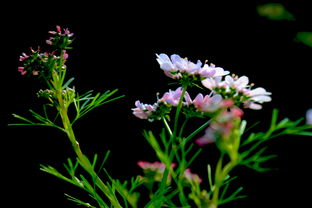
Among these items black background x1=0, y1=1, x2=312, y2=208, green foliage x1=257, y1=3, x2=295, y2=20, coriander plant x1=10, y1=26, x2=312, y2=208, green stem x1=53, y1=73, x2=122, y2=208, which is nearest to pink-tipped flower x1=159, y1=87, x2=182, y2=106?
coriander plant x1=10, y1=26, x2=312, y2=208

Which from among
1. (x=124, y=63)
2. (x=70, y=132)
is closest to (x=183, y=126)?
(x=70, y=132)

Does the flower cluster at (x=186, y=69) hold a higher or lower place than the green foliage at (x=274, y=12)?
higher

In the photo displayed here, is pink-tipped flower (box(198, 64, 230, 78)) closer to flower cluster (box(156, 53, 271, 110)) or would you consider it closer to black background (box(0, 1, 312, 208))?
flower cluster (box(156, 53, 271, 110))

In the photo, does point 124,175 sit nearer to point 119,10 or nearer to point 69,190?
point 69,190

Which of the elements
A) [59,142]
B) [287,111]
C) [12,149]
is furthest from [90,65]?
[287,111]

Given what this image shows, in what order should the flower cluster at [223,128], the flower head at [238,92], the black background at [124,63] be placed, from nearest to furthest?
1. the flower cluster at [223,128]
2. the flower head at [238,92]
3. the black background at [124,63]

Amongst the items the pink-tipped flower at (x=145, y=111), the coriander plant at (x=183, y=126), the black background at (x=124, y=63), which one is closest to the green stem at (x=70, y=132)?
the coriander plant at (x=183, y=126)

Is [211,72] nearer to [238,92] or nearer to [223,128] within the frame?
[238,92]

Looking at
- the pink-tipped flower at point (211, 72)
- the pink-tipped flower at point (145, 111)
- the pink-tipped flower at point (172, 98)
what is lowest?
the pink-tipped flower at point (145, 111)

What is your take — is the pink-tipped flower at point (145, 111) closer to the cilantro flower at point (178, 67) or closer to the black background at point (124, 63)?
the cilantro flower at point (178, 67)
